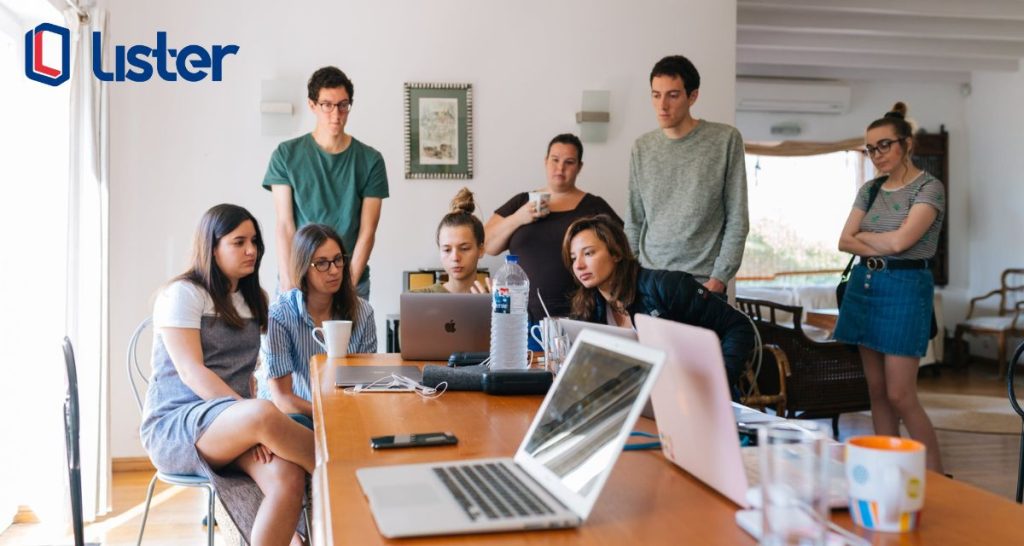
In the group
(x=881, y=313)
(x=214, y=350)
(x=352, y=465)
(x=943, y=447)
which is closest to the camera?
(x=352, y=465)

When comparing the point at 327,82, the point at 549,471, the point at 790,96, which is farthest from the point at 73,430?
the point at 790,96

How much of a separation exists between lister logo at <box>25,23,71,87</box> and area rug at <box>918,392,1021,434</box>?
5.14 metres

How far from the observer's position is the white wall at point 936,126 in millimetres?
8312

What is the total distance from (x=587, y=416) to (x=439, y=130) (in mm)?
3494

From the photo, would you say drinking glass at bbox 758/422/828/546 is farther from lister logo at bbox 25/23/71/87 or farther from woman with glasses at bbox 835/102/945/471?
lister logo at bbox 25/23/71/87

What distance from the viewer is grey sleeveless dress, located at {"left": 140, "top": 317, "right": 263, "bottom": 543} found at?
7.20 feet

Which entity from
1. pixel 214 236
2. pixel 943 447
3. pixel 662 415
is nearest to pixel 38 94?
pixel 214 236

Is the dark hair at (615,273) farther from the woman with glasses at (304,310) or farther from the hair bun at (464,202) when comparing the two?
the hair bun at (464,202)

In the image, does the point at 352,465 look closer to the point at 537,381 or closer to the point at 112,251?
the point at 537,381

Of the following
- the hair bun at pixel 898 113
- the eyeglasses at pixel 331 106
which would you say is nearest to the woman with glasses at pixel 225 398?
the eyeglasses at pixel 331 106

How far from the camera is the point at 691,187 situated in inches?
127

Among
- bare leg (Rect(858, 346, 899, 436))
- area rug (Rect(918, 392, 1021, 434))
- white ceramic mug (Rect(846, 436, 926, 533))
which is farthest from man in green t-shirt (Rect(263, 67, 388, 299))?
area rug (Rect(918, 392, 1021, 434))

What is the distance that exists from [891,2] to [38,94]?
203 inches

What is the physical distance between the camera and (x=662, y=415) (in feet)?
4.11
